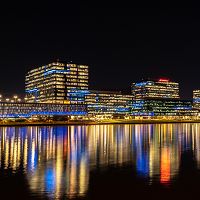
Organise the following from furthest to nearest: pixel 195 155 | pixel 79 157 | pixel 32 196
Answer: pixel 195 155 → pixel 79 157 → pixel 32 196

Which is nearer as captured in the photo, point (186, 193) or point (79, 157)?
point (186, 193)

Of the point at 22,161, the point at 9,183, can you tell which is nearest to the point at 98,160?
the point at 22,161

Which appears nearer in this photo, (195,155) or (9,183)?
(9,183)

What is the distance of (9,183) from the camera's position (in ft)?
63.9

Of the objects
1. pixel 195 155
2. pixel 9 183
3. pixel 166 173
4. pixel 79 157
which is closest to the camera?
pixel 9 183

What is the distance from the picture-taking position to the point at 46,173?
22688mm

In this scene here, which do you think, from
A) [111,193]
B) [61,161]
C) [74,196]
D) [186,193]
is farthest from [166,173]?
[61,161]

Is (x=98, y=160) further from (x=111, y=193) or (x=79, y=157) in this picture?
(x=111, y=193)

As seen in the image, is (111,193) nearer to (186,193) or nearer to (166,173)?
(186,193)

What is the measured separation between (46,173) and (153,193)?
9319 millimetres

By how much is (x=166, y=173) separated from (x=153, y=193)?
5948 mm

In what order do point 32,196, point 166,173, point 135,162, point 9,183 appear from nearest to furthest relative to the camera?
point 32,196 < point 9,183 < point 166,173 < point 135,162

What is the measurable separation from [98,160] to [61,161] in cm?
371

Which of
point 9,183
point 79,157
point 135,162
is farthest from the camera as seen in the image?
point 79,157
